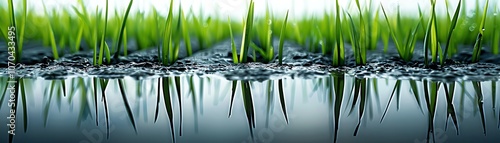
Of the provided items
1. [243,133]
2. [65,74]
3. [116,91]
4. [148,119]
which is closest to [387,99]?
[243,133]

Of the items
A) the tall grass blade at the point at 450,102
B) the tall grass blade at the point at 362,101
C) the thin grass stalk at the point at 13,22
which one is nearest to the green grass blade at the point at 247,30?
the tall grass blade at the point at 362,101

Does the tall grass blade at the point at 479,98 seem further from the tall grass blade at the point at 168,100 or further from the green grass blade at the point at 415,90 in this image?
the tall grass blade at the point at 168,100

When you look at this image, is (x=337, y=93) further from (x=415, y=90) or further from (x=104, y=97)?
(x=104, y=97)

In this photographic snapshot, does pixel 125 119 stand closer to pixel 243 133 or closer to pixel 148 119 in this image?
pixel 148 119

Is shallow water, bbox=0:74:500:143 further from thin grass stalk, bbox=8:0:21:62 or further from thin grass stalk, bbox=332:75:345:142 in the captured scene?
thin grass stalk, bbox=8:0:21:62

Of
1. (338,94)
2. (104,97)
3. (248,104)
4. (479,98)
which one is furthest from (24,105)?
(479,98)

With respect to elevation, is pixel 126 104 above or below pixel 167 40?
below

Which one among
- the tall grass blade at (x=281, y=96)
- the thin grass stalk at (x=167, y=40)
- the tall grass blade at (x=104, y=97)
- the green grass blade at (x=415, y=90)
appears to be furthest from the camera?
the thin grass stalk at (x=167, y=40)
